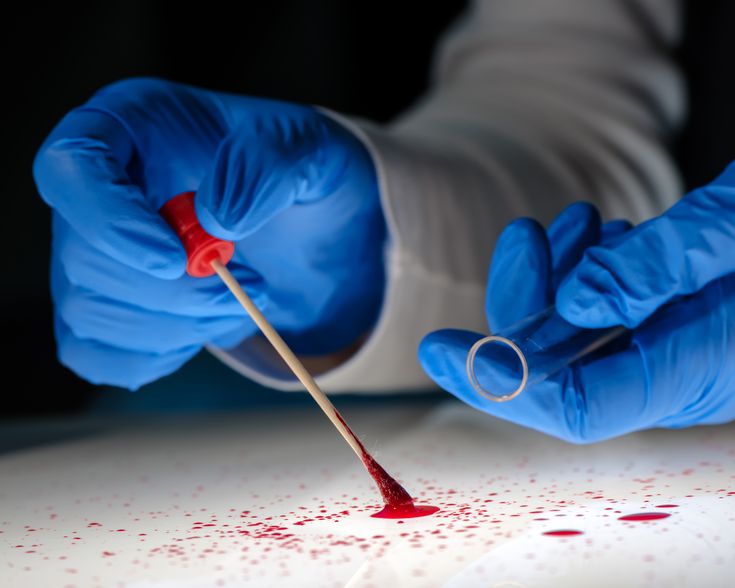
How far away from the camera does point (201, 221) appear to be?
79 cm

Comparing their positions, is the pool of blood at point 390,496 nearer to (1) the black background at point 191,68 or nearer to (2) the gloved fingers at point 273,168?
(2) the gloved fingers at point 273,168

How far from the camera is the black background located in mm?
1449

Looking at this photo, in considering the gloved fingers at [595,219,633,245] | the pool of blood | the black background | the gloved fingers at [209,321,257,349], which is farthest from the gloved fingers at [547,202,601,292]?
the black background

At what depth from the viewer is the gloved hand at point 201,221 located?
0.79 m

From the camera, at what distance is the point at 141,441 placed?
118 centimetres

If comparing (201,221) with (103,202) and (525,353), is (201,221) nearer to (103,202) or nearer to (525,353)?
(103,202)

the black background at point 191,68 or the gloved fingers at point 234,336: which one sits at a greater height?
the black background at point 191,68

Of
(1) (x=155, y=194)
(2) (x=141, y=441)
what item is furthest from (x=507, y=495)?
(2) (x=141, y=441)

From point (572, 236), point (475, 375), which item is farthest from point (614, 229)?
point (475, 375)

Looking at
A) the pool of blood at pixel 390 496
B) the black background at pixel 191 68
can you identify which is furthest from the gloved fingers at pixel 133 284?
the black background at pixel 191 68

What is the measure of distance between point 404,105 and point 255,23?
31 cm

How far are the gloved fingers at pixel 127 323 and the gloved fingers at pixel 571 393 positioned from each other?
1.01ft

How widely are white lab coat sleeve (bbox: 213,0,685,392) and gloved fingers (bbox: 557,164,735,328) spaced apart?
1.00ft

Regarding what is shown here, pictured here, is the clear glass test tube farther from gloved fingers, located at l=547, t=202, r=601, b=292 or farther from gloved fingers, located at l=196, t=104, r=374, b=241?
gloved fingers, located at l=196, t=104, r=374, b=241
